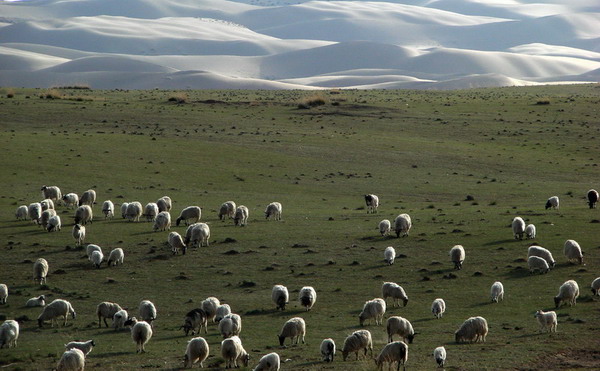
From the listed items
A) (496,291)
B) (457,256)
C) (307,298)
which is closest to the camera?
(307,298)

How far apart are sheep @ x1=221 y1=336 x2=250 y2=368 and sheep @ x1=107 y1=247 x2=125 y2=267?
375 inches

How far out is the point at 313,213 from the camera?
109 feet

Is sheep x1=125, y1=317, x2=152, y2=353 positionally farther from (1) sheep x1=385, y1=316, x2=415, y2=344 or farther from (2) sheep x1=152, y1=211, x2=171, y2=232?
(2) sheep x1=152, y1=211, x2=171, y2=232

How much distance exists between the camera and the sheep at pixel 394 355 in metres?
15.2

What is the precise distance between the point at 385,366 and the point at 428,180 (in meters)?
26.5

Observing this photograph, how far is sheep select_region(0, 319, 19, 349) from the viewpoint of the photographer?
17.4 metres

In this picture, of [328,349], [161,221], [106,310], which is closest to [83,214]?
[161,221]

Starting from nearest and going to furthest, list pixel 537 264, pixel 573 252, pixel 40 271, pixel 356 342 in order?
pixel 356 342 < pixel 40 271 < pixel 537 264 < pixel 573 252

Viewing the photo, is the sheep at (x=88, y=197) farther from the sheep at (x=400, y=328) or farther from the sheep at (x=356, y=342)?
the sheep at (x=356, y=342)

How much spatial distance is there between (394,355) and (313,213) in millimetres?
17996

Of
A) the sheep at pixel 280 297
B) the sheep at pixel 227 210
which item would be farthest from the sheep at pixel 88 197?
the sheep at pixel 280 297

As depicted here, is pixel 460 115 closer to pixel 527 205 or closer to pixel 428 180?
pixel 428 180

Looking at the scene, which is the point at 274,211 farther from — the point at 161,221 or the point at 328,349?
the point at 328,349

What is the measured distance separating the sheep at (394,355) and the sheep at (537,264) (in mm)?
9186
